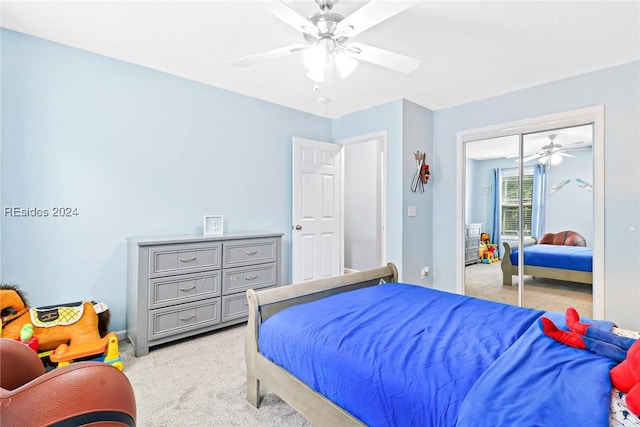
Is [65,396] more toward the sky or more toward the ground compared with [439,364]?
more toward the sky

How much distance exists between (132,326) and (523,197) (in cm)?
409

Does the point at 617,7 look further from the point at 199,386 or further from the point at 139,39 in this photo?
the point at 199,386

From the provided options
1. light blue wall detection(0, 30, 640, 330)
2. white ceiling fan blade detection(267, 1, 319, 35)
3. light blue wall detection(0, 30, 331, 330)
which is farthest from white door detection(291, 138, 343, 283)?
white ceiling fan blade detection(267, 1, 319, 35)

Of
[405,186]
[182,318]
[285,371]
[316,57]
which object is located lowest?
[182,318]

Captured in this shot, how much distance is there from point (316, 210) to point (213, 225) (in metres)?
1.46

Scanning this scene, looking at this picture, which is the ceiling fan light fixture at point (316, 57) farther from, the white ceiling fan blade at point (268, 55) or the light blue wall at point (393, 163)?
the light blue wall at point (393, 163)

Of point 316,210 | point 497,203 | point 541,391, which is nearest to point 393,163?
point 316,210

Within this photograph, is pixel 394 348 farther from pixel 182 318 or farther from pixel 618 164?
pixel 618 164

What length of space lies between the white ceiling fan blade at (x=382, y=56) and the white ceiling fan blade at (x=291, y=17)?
28 centimetres

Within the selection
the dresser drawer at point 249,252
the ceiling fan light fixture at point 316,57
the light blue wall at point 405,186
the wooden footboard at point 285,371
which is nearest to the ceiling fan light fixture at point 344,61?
the ceiling fan light fixture at point 316,57

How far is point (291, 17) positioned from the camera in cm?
169

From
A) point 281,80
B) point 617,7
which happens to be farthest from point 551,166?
A: point 281,80

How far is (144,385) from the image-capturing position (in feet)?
6.85

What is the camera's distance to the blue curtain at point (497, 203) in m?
3.67
